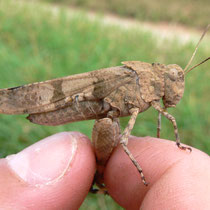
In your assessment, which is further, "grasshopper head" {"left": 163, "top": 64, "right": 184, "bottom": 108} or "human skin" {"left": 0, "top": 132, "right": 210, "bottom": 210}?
"grasshopper head" {"left": 163, "top": 64, "right": 184, "bottom": 108}

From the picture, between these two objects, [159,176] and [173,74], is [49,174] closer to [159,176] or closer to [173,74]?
[159,176]

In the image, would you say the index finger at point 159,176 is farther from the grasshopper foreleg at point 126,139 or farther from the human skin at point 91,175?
the grasshopper foreleg at point 126,139

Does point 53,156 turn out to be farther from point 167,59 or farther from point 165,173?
point 167,59

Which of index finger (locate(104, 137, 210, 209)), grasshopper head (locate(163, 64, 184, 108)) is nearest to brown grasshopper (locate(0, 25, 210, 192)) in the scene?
grasshopper head (locate(163, 64, 184, 108))

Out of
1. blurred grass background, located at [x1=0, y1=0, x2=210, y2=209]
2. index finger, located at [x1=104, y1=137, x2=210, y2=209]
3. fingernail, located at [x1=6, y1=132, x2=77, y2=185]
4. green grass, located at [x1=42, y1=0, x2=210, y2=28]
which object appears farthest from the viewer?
green grass, located at [x1=42, y1=0, x2=210, y2=28]

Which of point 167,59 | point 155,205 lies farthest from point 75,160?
point 167,59

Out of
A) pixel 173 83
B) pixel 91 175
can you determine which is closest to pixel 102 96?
pixel 173 83

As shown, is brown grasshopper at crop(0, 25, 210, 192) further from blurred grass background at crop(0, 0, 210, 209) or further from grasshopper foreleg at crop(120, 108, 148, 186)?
blurred grass background at crop(0, 0, 210, 209)

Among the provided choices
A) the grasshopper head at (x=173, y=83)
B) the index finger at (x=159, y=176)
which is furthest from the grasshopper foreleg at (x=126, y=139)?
the grasshopper head at (x=173, y=83)
